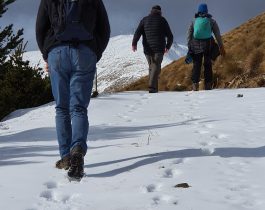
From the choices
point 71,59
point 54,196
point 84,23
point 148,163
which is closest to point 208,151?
point 148,163

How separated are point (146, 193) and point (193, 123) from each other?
4.03m

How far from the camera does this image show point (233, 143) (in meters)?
6.61

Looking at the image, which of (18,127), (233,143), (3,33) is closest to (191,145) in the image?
(233,143)

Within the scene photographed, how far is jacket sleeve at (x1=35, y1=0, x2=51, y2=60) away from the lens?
5371 millimetres

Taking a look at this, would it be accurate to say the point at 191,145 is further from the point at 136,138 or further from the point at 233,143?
the point at 136,138

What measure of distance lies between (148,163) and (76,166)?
895mm

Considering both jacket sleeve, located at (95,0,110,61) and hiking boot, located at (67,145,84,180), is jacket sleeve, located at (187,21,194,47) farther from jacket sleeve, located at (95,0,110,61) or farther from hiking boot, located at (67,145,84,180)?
hiking boot, located at (67,145,84,180)

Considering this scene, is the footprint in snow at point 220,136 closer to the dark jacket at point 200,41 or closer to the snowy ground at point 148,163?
the snowy ground at point 148,163

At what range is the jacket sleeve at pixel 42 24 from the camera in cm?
537

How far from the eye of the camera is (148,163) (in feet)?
18.3

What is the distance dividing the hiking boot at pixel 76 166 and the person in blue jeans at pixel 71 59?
0.04ft

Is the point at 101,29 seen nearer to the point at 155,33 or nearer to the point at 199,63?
the point at 155,33

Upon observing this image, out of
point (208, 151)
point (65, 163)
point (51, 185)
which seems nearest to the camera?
point (51, 185)

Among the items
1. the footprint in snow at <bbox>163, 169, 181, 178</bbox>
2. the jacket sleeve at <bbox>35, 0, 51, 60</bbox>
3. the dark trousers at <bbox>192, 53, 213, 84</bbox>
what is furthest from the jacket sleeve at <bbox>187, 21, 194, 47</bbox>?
the footprint in snow at <bbox>163, 169, 181, 178</bbox>
